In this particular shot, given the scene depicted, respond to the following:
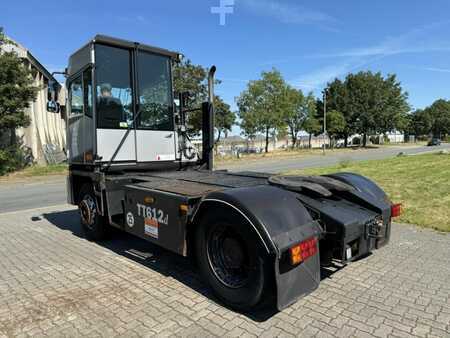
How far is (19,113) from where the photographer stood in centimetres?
1780

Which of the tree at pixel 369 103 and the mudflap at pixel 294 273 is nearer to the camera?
the mudflap at pixel 294 273

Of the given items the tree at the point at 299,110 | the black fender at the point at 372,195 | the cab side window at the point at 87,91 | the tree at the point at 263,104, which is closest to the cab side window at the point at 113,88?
the cab side window at the point at 87,91

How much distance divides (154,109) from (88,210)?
2081mm

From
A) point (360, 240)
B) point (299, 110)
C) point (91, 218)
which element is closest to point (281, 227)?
point (360, 240)

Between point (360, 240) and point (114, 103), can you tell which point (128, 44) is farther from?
point (360, 240)

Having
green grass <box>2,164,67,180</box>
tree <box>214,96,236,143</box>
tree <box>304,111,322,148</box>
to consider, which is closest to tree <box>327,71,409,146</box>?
tree <box>304,111,322,148</box>

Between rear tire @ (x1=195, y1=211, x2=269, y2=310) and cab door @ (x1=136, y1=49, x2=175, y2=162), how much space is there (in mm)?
2798

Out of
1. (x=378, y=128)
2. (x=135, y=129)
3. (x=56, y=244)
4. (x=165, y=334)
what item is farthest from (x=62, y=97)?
(x=378, y=128)

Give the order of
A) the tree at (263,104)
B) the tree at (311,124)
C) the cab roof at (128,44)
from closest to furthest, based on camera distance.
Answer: the cab roof at (128,44), the tree at (263,104), the tree at (311,124)

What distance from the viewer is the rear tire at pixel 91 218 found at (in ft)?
18.1

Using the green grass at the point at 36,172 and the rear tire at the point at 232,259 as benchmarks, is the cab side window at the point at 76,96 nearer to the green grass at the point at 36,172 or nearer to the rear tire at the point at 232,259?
the rear tire at the point at 232,259

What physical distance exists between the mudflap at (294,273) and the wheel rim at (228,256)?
382 mm

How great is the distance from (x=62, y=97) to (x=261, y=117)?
34.0 metres

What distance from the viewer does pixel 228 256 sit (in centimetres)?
333
